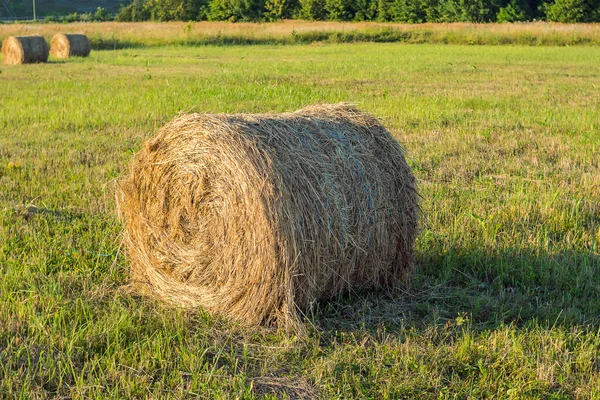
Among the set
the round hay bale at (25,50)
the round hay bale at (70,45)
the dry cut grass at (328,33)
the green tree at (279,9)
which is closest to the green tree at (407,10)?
the green tree at (279,9)

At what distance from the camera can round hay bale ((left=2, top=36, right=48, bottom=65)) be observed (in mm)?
24078

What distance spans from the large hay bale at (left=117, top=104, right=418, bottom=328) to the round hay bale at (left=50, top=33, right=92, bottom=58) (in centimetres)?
2505

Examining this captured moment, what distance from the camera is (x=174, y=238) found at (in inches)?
194

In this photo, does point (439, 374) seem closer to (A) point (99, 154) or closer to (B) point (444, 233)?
(B) point (444, 233)

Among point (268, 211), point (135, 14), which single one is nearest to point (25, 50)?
point (268, 211)

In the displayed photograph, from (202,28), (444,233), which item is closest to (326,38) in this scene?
(202,28)

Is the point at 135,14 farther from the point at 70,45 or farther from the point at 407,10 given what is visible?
the point at 70,45

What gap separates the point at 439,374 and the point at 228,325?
1.37m

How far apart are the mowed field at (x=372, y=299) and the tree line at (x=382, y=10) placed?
47.5m

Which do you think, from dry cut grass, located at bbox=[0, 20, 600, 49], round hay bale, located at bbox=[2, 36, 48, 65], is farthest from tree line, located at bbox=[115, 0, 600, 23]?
round hay bale, located at bbox=[2, 36, 48, 65]

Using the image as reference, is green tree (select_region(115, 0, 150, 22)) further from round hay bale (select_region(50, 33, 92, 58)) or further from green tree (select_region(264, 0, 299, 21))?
round hay bale (select_region(50, 33, 92, 58))

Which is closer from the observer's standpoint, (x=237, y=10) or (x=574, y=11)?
(x=574, y=11)

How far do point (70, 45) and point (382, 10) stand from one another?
36.1 meters

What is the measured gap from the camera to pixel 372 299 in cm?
503
